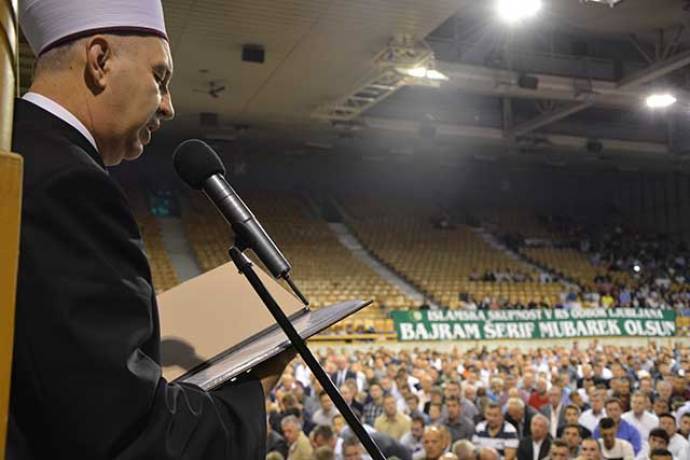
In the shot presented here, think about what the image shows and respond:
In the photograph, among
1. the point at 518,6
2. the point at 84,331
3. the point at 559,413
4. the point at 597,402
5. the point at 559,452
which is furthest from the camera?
the point at 518,6

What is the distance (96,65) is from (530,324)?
1605 centimetres

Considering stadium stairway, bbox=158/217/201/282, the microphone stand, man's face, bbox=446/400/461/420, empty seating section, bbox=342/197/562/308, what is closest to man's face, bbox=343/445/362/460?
man's face, bbox=446/400/461/420

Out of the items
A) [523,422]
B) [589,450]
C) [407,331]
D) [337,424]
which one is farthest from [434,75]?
[589,450]

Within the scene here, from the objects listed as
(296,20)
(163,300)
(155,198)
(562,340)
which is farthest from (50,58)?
(155,198)

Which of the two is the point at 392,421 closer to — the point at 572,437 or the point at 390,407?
the point at 390,407

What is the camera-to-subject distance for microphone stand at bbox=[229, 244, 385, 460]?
1320 millimetres

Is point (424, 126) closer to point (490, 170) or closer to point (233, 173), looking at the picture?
point (233, 173)

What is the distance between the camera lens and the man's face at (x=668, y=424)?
6.64 metres

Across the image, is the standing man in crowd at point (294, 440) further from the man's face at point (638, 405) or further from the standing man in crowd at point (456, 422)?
the man's face at point (638, 405)

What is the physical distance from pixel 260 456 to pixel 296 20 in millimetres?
10959

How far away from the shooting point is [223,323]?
1474mm

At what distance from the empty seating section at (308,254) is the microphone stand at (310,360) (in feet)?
44.7

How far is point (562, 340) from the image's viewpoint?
16328 mm

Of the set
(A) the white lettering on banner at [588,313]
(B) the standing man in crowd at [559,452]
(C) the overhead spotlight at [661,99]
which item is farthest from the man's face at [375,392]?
(C) the overhead spotlight at [661,99]
